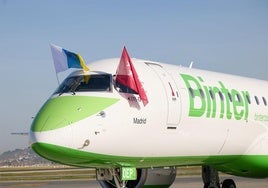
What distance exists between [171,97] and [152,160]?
1793 mm

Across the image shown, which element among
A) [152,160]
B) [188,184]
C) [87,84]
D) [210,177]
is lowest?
[188,184]

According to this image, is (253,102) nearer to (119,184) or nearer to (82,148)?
(119,184)

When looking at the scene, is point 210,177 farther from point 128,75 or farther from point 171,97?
point 128,75

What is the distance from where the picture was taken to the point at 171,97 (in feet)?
49.5

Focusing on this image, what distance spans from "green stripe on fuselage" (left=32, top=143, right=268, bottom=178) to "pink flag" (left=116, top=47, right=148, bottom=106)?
5.45 ft

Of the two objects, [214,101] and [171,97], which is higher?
[171,97]

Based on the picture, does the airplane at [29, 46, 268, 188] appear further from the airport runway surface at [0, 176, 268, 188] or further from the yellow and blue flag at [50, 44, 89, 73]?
the airport runway surface at [0, 176, 268, 188]

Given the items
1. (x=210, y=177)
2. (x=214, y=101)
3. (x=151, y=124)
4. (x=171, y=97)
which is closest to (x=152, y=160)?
(x=151, y=124)

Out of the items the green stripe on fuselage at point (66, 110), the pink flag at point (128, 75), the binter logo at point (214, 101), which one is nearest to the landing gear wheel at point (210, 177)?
the binter logo at point (214, 101)

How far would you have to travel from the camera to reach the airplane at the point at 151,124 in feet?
41.2

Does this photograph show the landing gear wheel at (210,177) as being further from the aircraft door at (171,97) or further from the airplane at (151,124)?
the aircraft door at (171,97)

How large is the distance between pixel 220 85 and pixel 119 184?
5.61 m

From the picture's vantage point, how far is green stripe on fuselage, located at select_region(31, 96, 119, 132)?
12.3 metres

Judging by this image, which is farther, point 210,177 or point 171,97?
point 210,177
